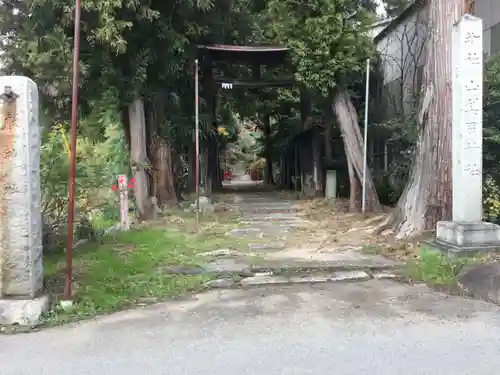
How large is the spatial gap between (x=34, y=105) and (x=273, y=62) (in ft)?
36.1

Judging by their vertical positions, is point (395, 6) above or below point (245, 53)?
above

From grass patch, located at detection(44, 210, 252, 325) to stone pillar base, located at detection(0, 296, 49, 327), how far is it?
0.13 metres

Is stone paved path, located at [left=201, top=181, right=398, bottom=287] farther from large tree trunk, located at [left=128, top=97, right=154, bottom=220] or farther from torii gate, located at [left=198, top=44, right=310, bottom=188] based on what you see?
torii gate, located at [left=198, top=44, right=310, bottom=188]

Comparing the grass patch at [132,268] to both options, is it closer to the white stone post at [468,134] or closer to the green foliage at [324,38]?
the white stone post at [468,134]

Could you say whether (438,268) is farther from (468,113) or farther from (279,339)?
(279,339)

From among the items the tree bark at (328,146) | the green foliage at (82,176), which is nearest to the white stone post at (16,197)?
the green foliage at (82,176)

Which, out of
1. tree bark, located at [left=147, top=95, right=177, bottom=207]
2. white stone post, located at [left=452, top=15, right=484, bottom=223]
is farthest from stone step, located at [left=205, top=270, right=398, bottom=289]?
tree bark, located at [left=147, top=95, right=177, bottom=207]

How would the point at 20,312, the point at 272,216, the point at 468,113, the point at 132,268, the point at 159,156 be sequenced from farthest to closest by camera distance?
1. the point at 159,156
2. the point at 272,216
3. the point at 132,268
4. the point at 468,113
5. the point at 20,312

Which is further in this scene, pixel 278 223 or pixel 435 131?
pixel 278 223

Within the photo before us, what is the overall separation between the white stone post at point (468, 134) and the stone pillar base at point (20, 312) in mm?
5267

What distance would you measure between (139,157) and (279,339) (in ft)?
29.9

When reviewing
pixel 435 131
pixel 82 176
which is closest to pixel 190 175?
pixel 82 176

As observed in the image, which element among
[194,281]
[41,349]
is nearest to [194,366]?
[41,349]

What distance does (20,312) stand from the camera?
5082 millimetres
